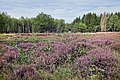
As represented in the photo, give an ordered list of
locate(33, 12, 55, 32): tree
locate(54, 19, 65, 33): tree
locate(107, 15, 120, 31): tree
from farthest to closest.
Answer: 1. locate(54, 19, 65, 33): tree
2. locate(33, 12, 55, 32): tree
3. locate(107, 15, 120, 31): tree

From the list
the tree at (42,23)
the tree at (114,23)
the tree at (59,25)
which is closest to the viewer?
the tree at (114,23)

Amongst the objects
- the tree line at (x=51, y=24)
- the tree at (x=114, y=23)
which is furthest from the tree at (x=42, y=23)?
the tree at (x=114, y=23)

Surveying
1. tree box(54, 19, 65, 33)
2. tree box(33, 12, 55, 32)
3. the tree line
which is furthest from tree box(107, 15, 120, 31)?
tree box(54, 19, 65, 33)

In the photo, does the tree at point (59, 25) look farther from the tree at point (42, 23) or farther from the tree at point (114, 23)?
the tree at point (114, 23)

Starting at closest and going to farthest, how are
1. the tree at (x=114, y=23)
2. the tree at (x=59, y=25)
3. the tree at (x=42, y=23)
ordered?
the tree at (x=114, y=23)
the tree at (x=42, y=23)
the tree at (x=59, y=25)

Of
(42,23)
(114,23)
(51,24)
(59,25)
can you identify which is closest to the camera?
(114,23)

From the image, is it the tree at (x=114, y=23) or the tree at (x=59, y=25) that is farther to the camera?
the tree at (x=59, y=25)

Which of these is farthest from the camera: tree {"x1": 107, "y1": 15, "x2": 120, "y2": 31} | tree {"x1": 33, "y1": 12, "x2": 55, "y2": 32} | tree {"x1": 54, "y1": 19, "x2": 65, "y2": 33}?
tree {"x1": 54, "y1": 19, "x2": 65, "y2": 33}

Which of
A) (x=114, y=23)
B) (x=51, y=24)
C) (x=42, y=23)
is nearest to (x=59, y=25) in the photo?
(x=51, y=24)

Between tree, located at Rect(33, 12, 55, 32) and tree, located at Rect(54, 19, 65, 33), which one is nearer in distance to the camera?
tree, located at Rect(33, 12, 55, 32)

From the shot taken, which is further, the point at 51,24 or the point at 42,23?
the point at 51,24

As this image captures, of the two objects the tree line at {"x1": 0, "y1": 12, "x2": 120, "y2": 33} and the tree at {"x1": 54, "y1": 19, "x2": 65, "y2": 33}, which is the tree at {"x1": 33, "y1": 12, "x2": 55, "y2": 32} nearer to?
the tree line at {"x1": 0, "y1": 12, "x2": 120, "y2": 33}

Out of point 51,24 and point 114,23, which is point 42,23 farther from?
point 114,23

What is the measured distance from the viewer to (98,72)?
7203mm
